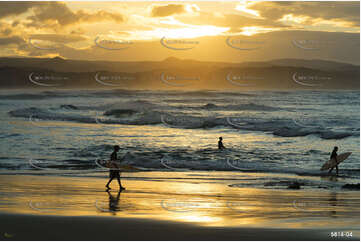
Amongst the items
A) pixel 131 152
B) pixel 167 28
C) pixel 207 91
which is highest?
pixel 207 91

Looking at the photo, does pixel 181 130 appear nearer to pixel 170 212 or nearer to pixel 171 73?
pixel 171 73

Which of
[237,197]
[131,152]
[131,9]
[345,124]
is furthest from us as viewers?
[345,124]

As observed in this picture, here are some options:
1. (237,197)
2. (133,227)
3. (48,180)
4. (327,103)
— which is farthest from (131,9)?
(327,103)

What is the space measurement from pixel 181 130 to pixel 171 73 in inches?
85.8

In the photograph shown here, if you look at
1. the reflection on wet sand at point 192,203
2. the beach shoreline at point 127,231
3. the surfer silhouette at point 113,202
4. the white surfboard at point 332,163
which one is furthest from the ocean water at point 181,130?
the beach shoreline at point 127,231

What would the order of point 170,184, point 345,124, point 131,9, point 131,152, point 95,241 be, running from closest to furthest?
point 95,241, point 170,184, point 131,9, point 131,152, point 345,124

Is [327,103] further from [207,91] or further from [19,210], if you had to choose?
[19,210]

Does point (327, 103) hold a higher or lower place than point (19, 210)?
higher

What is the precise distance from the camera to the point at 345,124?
60.0 feet

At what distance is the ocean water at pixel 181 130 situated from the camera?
12.9 meters

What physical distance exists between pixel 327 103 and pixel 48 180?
42.1 ft

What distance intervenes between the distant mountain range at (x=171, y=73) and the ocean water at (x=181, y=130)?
53 cm

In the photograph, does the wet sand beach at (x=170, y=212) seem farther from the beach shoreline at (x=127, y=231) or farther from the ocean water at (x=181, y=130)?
the ocean water at (x=181, y=130)

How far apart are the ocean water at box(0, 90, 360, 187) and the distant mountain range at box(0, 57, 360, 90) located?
529 mm
